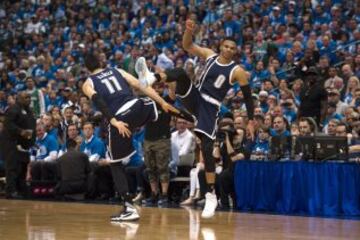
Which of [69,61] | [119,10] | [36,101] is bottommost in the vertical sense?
[36,101]

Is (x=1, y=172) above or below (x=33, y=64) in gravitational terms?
below

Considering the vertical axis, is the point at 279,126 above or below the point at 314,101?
below

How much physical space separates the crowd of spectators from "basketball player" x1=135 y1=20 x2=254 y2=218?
2.89m

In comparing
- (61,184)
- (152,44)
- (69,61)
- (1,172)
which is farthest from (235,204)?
(69,61)

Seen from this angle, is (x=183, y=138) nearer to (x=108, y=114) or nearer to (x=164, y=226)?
(x=108, y=114)

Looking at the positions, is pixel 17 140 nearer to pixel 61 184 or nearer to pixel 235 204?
pixel 61 184

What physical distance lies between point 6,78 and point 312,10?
32.8 feet

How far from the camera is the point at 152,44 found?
24109 mm

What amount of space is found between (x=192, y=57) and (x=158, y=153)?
7.19m

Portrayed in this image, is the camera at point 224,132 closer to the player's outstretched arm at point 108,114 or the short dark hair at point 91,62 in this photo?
the short dark hair at point 91,62

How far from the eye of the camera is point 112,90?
1088cm

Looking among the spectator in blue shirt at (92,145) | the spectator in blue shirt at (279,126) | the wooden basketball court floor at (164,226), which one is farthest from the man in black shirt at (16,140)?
the spectator in blue shirt at (279,126)

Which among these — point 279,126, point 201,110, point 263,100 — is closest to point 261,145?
point 279,126

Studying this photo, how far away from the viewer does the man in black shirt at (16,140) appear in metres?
17.3
